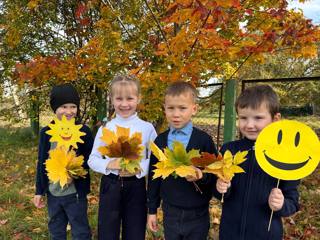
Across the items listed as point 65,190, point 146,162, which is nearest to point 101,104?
point 65,190

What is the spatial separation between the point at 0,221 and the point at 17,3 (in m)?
4.00

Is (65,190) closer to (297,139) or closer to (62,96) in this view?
(62,96)

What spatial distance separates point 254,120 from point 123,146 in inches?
27.4

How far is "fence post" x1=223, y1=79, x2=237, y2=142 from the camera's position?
4094mm

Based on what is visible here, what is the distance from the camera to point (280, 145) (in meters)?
1.57

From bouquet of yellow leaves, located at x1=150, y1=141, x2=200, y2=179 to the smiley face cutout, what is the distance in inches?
12.4

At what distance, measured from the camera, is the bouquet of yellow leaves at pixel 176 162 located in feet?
5.38

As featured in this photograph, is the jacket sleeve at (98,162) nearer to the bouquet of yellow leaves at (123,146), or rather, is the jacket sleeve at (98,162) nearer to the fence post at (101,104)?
the bouquet of yellow leaves at (123,146)

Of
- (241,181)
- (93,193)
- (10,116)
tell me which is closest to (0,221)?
(93,193)

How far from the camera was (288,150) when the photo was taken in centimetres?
156

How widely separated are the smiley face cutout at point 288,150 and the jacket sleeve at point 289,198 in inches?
6.7

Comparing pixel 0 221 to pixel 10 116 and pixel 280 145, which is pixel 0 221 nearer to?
pixel 280 145

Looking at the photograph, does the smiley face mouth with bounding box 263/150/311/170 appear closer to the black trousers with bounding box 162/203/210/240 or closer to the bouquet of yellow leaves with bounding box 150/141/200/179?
the bouquet of yellow leaves with bounding box 150/141/200/179

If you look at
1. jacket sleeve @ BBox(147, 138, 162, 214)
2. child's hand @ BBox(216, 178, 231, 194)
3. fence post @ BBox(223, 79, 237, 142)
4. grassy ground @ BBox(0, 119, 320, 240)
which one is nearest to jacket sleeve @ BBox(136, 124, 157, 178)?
jacket sleeve @ BBox(147, 138, 162, 214)
